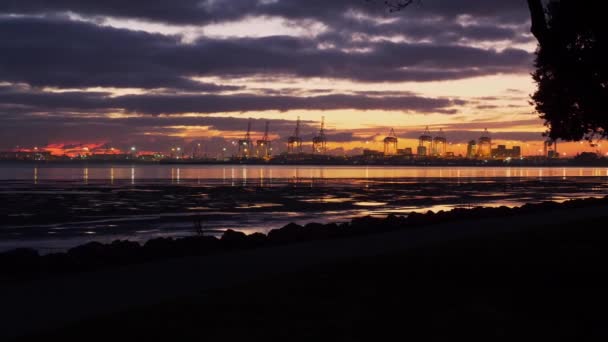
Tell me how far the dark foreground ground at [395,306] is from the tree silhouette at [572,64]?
264 centimetres

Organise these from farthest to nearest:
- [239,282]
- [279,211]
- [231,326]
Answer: [279,211]
[239,282]
[231,326]

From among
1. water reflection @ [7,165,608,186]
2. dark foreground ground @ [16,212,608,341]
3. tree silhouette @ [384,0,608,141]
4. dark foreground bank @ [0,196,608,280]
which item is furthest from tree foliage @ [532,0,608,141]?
water reflection @ [7,165,608,186]

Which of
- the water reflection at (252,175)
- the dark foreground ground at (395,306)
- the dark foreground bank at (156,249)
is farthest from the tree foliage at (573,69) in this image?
the water reflection at (252,175)

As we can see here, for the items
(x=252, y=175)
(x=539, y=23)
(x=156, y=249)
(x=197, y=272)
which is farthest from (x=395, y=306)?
(x=252, y=175)

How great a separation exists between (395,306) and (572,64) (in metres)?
4.32

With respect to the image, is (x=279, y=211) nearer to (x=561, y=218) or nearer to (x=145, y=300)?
(x=561, y=218)

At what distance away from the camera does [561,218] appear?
2005cm

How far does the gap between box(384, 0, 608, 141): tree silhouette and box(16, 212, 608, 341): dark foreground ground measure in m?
2.64

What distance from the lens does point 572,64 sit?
9.45m

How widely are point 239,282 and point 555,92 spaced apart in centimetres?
1348

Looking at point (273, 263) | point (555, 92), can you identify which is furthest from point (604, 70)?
point (555, 92)

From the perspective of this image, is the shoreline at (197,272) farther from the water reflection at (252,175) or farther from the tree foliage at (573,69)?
the water reflection at (252,175)

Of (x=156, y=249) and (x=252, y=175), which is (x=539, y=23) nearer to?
(x=156, y=249)

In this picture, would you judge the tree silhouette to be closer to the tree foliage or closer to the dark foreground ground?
the tree foliage
